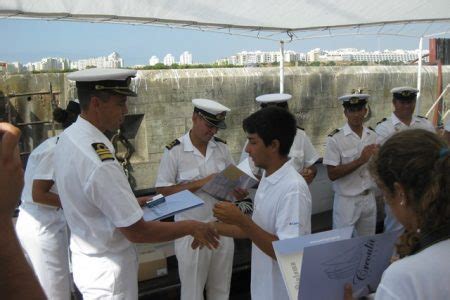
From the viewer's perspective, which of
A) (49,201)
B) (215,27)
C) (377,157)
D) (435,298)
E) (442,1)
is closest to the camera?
(435,298)

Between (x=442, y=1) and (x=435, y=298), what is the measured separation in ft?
13.9

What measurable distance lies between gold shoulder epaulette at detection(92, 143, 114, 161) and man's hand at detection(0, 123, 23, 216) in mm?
959

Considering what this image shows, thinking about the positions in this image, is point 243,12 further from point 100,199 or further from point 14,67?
point 14,67

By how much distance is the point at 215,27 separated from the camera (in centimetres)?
488

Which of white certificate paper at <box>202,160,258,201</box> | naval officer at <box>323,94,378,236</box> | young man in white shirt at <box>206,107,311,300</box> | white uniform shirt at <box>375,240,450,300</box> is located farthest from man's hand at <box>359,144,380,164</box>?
white uniform shirt at <box>375,240,450,300</box>

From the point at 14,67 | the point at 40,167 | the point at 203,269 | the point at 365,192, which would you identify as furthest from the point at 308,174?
the point at 14,67

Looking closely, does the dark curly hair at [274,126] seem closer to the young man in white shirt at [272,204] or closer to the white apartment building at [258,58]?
the young man in white shirt at [272,204]

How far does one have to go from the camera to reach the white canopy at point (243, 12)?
3482 millimetres

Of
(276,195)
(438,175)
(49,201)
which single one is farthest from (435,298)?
(49,201)

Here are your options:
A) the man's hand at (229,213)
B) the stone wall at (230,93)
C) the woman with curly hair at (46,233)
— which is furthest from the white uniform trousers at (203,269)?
the stone wall at (230,93)

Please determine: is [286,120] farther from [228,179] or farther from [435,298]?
[435,298]

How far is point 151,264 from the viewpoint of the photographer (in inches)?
130

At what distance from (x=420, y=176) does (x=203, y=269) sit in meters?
2.16

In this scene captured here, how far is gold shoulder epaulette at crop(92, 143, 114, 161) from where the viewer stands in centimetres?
181
